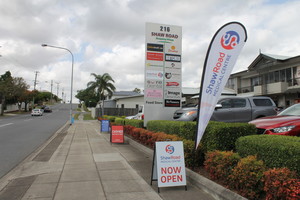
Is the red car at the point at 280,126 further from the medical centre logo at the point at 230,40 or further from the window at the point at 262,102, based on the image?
the window at the point at 262,102

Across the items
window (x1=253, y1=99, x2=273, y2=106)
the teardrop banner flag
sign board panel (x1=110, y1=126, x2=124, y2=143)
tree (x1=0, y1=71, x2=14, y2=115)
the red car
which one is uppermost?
tree (x1=0, y1=71, x2=14, y2=115)

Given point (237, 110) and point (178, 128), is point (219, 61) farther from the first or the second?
point (237, 110)

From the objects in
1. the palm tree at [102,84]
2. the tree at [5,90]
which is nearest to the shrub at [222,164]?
the palm tree at [102,84]

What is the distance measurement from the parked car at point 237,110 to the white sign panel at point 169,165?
5643mm

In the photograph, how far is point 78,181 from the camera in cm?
593

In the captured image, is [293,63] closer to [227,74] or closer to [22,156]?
[227,74]

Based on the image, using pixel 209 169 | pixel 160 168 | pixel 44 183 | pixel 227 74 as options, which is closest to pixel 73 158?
pixel 44 183

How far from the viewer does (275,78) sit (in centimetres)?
2747

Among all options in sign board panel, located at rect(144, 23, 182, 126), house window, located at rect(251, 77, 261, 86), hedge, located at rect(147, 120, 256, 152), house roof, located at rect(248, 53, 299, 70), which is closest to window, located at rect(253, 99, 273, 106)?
sign board panel, located at rect(144, 23, 182, 126)

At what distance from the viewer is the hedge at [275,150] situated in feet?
13.1

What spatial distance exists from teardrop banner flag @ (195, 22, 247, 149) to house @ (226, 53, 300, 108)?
1968 cm

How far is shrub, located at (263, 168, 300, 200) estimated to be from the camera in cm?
344

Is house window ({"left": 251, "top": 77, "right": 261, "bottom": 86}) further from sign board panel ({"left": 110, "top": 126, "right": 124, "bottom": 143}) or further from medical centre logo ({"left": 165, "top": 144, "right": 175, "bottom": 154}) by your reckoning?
medical centre logo ({"left": 165, "top": 144, "right": 175, "bottom": 154})

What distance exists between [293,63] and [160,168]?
24245 mm
